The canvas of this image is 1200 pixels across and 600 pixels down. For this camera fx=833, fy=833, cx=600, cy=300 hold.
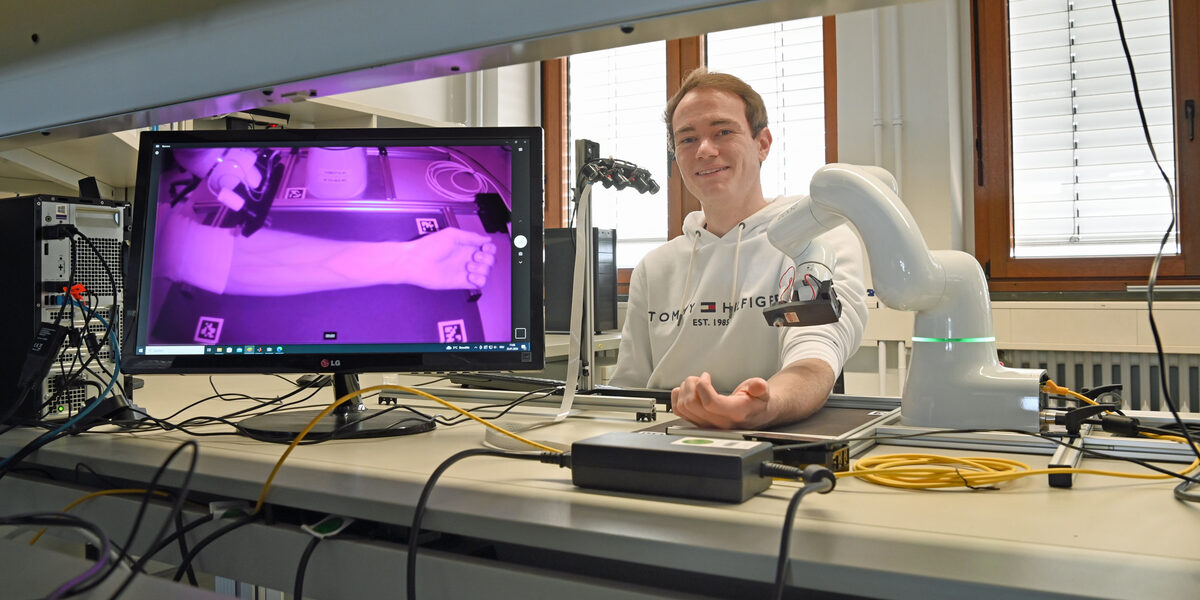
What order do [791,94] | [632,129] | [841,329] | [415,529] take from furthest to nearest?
[632,129], [791,94], [841,329], [415,529]

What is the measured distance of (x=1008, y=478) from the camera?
28.6 inches

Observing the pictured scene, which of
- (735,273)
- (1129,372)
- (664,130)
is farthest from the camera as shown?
(664,130)

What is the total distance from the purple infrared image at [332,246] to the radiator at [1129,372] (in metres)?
2.24

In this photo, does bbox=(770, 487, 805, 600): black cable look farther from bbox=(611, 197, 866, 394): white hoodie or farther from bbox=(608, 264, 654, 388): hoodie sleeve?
bbox=(608, 264, 654, 388): hoodie sleeve

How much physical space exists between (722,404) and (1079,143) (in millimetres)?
2690

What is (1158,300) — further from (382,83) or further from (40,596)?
(40,596)

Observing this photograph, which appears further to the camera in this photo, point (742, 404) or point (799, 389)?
point (799, 389)

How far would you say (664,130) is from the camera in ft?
10.3

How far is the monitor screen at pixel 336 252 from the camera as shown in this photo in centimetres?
109

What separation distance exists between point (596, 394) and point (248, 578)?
2.16 ft

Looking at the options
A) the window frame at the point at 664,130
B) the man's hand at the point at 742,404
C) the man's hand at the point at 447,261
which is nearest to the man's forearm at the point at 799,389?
the man's hand at the point at 742,404

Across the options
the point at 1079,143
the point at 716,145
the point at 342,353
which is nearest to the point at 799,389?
the point at 342,353

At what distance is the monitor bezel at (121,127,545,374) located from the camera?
1.08 metres

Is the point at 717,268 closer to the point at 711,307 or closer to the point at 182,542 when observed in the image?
the point at 711,307
